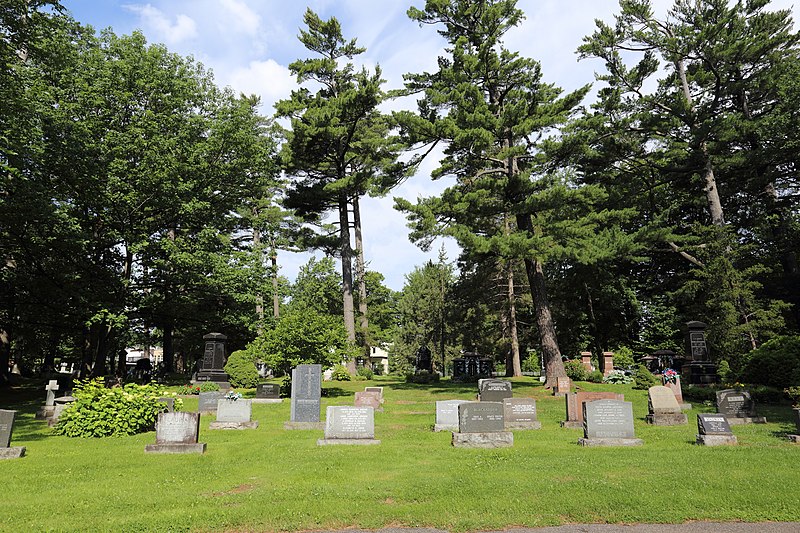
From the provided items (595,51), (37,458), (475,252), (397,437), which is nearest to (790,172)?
(595,51)

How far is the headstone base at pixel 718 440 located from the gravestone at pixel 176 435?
438 inches

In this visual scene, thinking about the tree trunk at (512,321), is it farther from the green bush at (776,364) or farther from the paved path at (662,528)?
the paved path at (662,528)

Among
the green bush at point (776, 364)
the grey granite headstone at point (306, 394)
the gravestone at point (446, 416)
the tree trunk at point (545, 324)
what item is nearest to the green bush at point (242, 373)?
Answer: the grey granite headstone at point (306, 394)

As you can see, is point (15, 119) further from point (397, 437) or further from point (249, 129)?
point (397, 437)

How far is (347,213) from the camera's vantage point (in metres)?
34.5

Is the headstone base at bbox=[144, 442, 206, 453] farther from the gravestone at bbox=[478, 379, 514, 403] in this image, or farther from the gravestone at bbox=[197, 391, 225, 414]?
the gravestone at bbox=[478, 379, 514, 403]

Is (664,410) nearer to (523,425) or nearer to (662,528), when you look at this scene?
(523,425)

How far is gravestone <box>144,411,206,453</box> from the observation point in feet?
35.1

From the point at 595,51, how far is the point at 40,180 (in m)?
29.0

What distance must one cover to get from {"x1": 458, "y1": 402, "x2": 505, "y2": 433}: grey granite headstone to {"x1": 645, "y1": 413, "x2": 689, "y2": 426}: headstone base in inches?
228

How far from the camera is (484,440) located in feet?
37.0

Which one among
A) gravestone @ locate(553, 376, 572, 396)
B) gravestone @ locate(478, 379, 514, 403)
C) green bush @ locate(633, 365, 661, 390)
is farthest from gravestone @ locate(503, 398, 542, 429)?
green bush @ locate(633, 365, 661, 390)

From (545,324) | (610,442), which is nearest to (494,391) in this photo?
(610,442)

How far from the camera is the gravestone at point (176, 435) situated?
10.7 meters
